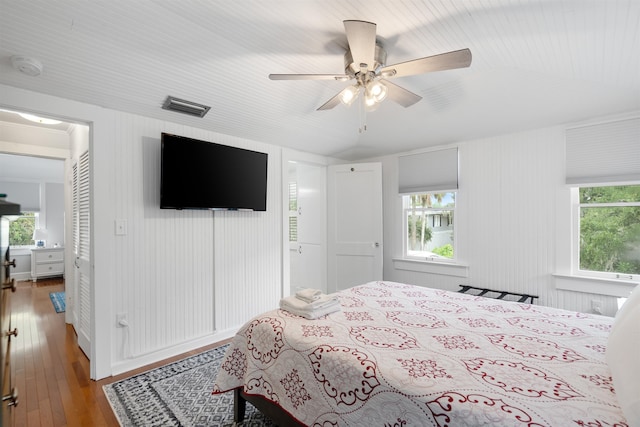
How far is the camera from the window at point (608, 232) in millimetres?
2719

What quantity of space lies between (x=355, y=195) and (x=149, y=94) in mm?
2792

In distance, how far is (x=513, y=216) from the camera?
325 cm

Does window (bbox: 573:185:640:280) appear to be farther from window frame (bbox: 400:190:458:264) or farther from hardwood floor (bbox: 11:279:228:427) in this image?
hardwood floor (bbox: 11:279:228:427)

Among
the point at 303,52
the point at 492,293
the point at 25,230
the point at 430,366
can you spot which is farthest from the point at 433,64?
the point at 25,230

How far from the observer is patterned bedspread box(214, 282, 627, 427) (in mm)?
1015

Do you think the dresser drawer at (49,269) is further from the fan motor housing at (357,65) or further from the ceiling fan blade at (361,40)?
the ceiling fan blade at (361,40)

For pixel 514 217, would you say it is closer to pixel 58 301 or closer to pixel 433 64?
pixel 433 64

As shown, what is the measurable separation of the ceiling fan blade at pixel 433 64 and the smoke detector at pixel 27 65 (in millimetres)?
2190

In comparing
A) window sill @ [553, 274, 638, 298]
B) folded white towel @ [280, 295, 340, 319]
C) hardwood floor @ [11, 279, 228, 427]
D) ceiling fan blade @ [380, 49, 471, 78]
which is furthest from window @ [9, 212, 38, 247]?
window sill @ [553, 274, 638, 298]

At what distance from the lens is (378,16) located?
5.72 ft

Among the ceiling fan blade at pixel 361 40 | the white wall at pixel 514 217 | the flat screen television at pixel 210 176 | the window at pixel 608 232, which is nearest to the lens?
the ceiling fan blade at pixel 361 40

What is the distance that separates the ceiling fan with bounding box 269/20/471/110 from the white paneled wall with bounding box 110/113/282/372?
1555 millimetres

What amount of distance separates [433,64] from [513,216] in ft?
7.77

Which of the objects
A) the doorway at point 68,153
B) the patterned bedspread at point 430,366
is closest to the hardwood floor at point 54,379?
the doorway at point 68,153
